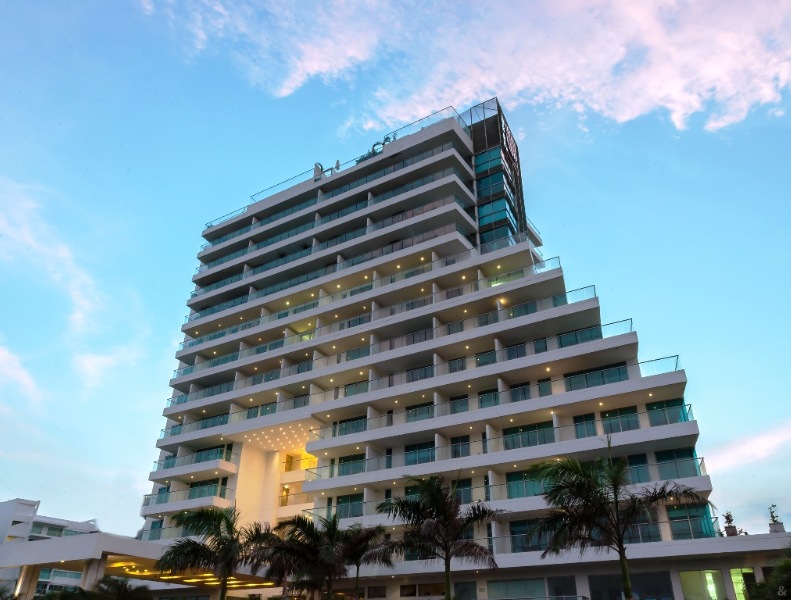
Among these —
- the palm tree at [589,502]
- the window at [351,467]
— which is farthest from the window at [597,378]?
the window at [351,467]

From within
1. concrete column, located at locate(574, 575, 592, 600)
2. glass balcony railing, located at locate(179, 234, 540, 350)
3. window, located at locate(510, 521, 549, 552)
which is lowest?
concrete column, located at locate(574, 575, 592, 600)

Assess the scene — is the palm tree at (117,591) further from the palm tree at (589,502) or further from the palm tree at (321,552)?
the palm tree at (589,502)

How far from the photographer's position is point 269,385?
137 ft

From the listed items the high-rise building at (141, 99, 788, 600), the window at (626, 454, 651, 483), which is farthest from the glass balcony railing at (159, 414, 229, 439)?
the window at (626, 454, 651, 483)

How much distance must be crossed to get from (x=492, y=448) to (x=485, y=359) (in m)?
5.49

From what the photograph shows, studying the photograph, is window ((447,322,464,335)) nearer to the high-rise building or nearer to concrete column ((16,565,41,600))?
the high-rise building

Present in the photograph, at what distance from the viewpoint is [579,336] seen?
109 feet

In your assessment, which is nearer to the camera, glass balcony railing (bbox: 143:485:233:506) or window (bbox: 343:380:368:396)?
window (bbox: 343:380:368:396)

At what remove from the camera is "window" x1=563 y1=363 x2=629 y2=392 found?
31.4 meters

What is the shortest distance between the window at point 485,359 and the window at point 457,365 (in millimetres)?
730

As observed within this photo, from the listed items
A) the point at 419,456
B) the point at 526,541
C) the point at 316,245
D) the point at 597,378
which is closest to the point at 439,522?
the point at 526,541

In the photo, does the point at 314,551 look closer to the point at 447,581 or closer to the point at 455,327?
the point at 447,581

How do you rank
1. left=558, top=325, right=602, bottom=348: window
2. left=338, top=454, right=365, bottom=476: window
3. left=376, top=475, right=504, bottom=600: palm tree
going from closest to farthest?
1. left=376, top=475, right=504, bottom=600: palm tree
2. left=558, top=325, right=602, bottom=348: window
3. left=338, top=454, right=365, bottom=476: window

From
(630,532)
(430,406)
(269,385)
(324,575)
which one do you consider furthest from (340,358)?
(630,532)
